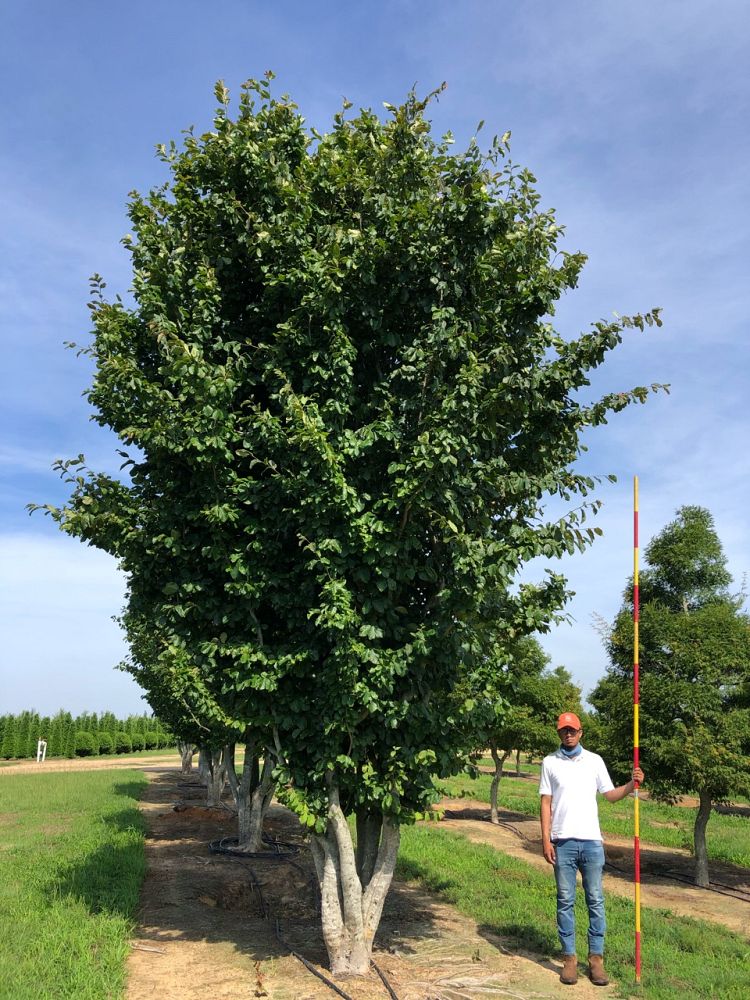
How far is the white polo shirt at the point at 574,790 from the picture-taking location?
7.22m

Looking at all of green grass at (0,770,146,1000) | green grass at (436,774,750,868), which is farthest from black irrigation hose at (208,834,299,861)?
green grass at (436,774,750,868)

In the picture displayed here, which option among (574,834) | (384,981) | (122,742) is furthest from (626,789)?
(122,742)

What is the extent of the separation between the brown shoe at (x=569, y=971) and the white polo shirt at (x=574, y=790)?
107 centimetres

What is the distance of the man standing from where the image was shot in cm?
715

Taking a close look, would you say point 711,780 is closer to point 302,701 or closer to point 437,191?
point 302,701

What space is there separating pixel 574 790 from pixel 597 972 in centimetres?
167

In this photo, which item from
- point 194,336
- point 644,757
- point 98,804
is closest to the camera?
point 194,336

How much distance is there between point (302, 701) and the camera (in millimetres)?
7270

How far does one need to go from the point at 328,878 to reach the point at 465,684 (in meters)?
2.34

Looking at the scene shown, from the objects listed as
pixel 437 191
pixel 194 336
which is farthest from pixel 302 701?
pixel 437 191

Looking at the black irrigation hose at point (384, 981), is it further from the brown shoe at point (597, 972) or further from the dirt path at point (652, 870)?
the dirt path at point (652, 870)

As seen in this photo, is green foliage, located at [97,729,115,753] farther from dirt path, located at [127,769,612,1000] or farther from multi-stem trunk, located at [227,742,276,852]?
dirt path, located at [127,769,612,1000]

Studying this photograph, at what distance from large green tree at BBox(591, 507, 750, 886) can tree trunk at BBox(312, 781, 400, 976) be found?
865 cm

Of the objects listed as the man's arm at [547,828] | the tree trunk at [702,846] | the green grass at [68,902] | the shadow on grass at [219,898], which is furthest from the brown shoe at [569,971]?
the tree trunk at [702,846]
